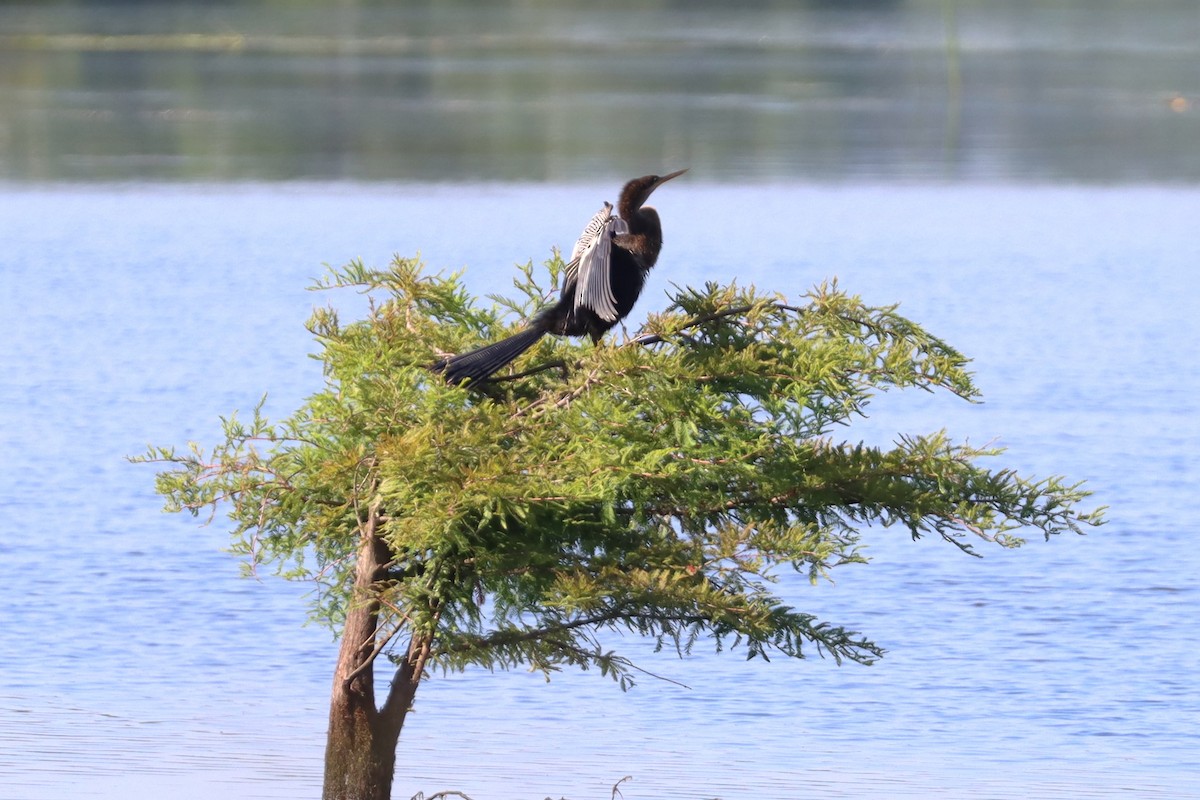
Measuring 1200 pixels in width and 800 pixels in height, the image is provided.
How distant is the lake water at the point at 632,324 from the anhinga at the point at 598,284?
83.8 inches

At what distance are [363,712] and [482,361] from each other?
122cm

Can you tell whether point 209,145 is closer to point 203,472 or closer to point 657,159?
point 657,159

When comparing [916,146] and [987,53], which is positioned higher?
[987,53]

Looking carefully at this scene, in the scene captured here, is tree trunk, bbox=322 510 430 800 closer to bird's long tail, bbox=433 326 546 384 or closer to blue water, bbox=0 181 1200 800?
blue water, bbox=0 181 1200 800

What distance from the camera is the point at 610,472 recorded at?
19.2 feet

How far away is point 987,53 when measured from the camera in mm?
66812

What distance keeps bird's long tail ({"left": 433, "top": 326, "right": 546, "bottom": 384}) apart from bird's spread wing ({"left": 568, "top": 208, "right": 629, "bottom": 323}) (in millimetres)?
271

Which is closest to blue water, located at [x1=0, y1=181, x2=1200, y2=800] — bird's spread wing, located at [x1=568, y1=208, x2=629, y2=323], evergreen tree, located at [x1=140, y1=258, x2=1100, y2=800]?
evergreen tree, located at [x1=140, y1=258, x2=1100, y2=800]

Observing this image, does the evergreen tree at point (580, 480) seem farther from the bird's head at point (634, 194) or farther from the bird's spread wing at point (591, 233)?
the bird's head at point (634, 194)

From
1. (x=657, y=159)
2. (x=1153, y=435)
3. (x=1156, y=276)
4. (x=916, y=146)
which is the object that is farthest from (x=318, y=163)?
(x=1153, y=435)

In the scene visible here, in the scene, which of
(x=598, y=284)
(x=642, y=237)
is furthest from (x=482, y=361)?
(x=642, y=237)

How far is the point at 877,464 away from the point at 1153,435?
393 inches

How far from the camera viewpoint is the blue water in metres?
8.25

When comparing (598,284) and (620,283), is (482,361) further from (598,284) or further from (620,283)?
(620,283)
